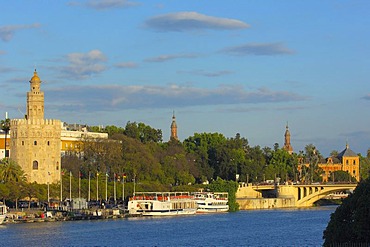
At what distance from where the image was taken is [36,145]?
116 metres

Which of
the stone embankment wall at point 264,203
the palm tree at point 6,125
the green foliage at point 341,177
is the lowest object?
the stone embankment wall at point 264,203

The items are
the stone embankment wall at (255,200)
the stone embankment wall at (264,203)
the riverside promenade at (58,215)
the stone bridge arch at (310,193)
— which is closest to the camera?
the riverside promenade at (58,215)

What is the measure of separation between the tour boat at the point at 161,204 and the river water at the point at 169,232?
6.36 meters

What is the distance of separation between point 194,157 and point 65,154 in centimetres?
2850

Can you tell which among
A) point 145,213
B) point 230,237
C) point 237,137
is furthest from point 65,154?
point 230,237

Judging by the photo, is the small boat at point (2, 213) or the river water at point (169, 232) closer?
the river water at point (169, 232)

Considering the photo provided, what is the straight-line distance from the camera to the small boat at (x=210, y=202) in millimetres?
122250

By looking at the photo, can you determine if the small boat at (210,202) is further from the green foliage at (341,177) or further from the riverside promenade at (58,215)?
the green foliage at (341,177)

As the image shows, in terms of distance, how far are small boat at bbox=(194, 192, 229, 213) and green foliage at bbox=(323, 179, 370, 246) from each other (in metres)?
76.7

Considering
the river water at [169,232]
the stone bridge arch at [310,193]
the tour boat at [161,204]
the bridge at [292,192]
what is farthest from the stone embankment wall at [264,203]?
the river water at [169,232]

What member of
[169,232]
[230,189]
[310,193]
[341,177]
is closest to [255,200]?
[230,189]

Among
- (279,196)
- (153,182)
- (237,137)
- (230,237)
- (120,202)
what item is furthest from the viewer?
(237,137)

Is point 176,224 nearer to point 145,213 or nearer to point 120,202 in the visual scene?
point 145,213

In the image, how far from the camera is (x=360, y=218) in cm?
4312
